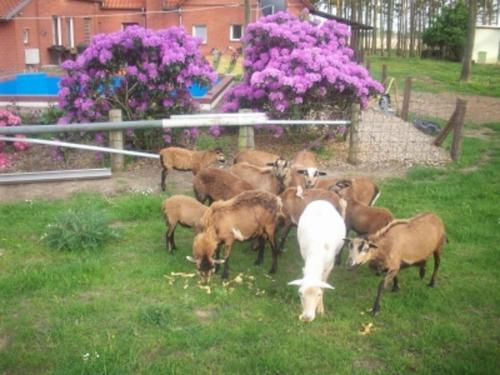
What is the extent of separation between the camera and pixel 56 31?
33875mm

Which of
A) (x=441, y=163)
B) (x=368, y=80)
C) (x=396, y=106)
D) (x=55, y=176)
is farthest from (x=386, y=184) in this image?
(x=396, y=106)

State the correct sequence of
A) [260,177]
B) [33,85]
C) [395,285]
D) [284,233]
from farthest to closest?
1. [33,85]
2. [260,177]
3. [284,233]
4. [395,285]

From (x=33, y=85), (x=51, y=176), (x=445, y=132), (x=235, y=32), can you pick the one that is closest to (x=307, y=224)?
(x=51, y=176)

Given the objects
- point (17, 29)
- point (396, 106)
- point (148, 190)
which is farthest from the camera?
point (17, 29)

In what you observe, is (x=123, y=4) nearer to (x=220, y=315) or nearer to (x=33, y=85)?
(x=33, y=85)

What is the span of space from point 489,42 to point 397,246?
4426 cm

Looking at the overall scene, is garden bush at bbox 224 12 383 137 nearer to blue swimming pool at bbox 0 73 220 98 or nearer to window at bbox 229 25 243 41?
blue swimming pool at bbox 0 73 220 98

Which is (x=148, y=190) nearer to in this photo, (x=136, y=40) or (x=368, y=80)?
(x=136, y=40)

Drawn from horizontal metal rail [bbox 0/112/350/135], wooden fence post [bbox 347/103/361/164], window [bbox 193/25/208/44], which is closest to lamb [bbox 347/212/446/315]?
horizontal metal rail [bbox 0/112/350/135]

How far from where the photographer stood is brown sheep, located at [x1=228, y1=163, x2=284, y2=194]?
8109 millimetres

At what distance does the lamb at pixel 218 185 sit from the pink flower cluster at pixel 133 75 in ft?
13.1

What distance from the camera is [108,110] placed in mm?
11523

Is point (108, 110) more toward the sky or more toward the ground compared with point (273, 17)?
more toward the ground

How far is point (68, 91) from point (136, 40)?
1726mm
